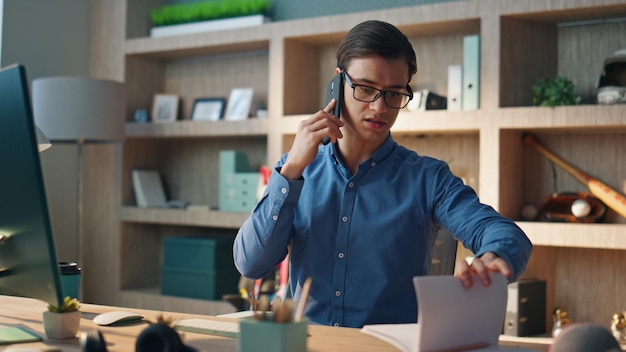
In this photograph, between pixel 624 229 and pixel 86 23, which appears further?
pixel 86 23

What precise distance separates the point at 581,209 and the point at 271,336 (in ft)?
7.75

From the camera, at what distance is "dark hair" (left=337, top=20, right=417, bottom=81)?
5.98 feet

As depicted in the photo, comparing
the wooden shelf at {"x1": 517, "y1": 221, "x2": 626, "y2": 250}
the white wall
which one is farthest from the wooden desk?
the white wall

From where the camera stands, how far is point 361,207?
1.89 meters

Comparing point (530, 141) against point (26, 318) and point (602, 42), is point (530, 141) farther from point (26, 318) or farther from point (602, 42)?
point (26, 318)

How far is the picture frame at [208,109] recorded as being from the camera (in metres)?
4.23

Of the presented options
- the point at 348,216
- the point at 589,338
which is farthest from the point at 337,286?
the point at 589,338

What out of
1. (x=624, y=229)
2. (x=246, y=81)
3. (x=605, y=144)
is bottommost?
(x=624, y=229)

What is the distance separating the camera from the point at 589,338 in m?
1.07

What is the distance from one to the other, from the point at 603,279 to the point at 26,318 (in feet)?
7.97

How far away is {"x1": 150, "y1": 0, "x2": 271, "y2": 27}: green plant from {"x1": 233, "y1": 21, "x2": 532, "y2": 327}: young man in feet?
7.28

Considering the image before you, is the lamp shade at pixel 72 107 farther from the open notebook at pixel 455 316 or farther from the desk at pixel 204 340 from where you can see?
the open notebook at pixel 455 316

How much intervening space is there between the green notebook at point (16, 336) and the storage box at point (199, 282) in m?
2.60

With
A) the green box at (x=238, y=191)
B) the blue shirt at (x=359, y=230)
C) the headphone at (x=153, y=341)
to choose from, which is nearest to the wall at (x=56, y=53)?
the green box at (x=238, y=191)
